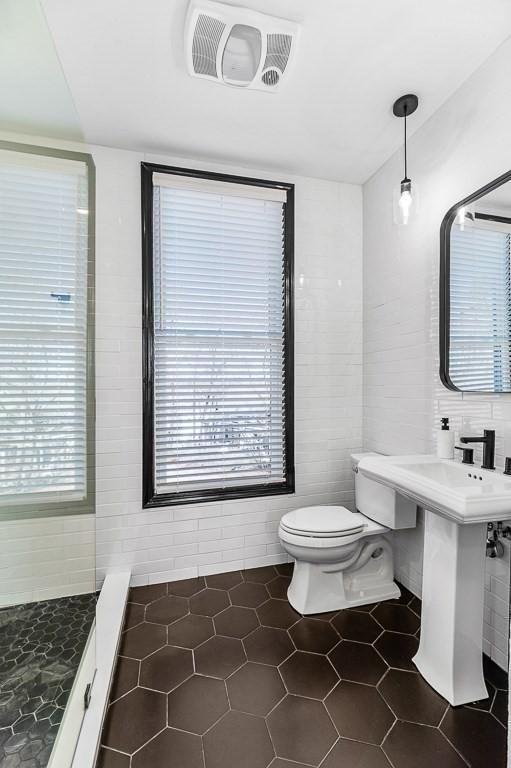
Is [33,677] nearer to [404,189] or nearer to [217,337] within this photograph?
[217,337]

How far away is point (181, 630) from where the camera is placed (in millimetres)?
1880

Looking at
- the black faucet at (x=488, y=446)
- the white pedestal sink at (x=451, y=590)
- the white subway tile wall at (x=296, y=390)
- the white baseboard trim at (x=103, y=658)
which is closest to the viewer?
the white baseboard trim at (x=103, y=658)

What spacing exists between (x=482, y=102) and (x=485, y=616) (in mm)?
2230

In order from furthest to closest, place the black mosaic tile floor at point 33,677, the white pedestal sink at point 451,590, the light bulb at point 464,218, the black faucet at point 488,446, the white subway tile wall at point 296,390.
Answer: the white subway tile wall at point 296,390
the light bulb at point 464,218
the black faucet at point 488,446
the white pedestal sink at point 451,590
the black mosaic tile floor at point 33,677

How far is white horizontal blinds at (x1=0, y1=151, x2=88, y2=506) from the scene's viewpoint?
935mm

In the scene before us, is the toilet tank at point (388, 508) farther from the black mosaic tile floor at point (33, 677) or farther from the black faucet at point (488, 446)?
the black mosaic tile floor at point (33, 677)

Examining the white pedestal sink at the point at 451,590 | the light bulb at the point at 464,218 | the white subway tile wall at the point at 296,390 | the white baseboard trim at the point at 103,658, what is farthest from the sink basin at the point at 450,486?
the white baseboard trim at the point at 103,658

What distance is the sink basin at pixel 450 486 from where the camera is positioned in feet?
3.97

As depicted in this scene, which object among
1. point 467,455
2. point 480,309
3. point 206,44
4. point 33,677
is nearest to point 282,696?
point 33,677

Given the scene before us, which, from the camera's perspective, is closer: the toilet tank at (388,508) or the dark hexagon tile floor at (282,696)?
the dark hexagon tile floor at (282,696)

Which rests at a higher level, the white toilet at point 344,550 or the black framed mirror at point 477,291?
the black framed mirror at point 477,291

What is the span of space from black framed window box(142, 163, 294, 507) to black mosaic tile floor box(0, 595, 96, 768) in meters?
1.13

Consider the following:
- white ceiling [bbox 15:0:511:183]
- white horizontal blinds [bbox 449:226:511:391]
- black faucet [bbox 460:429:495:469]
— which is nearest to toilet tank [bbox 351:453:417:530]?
black faucet [bbox 460:429:495:469]

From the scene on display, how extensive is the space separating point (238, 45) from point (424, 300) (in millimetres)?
1434
